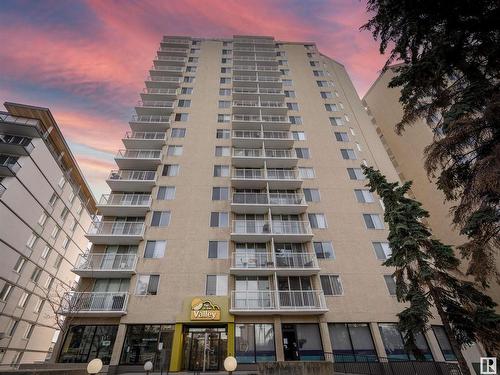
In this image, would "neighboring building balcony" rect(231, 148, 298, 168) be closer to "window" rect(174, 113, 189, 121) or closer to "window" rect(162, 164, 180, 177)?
"window" rect(162, 164, 180, 177)

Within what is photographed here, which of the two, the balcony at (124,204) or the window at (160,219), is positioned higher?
the balcony at (124,204)

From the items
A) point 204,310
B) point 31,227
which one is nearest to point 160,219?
point 204,310

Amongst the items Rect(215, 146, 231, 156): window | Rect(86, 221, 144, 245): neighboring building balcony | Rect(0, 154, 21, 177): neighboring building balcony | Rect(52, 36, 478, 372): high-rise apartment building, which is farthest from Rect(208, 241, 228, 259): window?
Rect(0, 154, 21, 177): neighboring building balcony

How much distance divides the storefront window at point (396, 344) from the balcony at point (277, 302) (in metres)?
4.72

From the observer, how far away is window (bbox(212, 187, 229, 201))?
23978 millimetres

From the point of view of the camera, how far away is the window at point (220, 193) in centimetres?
2398

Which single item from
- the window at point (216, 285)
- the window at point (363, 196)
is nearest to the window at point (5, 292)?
the window at point (216, 285)

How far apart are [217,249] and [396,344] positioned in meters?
14.6

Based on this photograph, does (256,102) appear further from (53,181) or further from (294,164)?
(53,181)

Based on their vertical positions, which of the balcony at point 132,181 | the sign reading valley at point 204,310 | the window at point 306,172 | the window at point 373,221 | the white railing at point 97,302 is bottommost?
the sign reading valley at point 204,310

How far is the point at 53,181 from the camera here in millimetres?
29625

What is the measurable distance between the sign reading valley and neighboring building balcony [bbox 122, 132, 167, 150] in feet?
55.9

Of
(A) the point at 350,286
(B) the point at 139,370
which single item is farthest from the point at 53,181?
(A) the point at 350,286

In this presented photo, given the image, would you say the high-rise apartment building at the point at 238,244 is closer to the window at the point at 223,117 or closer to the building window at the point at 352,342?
the building window at the point at 352,342
